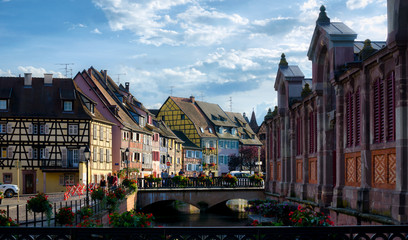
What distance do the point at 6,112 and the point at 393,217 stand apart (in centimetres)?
4799

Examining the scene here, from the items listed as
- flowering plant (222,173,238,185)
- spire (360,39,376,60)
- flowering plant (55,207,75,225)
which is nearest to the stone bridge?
flowering plant (222,173,238,185)

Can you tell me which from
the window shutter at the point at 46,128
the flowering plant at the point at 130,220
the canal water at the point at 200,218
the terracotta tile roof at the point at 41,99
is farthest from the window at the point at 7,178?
the flowering plant at the point at 130,220

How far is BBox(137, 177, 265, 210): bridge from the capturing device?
A: 55.1m

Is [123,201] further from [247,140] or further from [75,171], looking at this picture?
[247,140]

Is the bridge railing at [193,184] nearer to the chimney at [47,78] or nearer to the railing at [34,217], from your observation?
the chimney at [47,78]

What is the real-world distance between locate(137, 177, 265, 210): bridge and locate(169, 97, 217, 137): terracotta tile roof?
47303mm

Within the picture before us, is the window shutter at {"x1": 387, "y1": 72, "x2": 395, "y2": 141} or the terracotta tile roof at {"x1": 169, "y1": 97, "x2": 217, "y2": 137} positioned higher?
the terracotta tile roof at {"x1": 169, "y1": 97, "x2": 217, "y2": 137}

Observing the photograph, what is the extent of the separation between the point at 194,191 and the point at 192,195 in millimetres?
423

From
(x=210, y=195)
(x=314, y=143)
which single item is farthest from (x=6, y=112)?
(x=314, y=143)

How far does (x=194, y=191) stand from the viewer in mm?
55844

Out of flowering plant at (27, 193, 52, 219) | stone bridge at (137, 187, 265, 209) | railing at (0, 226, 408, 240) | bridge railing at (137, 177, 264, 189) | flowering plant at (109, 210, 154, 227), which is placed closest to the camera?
railing at (0, 226, 408, 240)

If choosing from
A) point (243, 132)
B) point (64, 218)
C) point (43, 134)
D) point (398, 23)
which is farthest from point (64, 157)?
point (243, 132)

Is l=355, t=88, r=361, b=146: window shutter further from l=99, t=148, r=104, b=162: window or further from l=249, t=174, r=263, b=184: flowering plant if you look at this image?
l=99, t=148, r=104, b=162: window

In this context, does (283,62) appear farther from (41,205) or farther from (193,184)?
(41,205)
